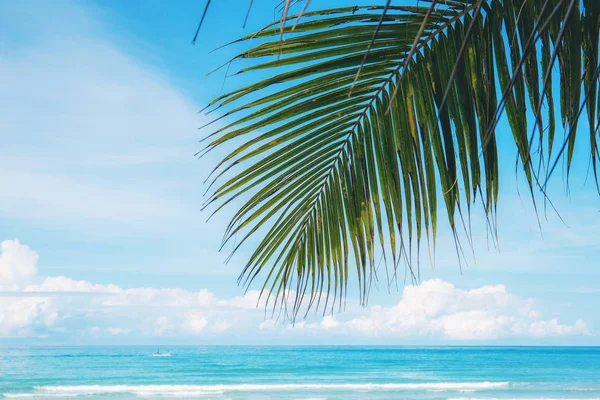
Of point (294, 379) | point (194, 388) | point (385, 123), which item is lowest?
point (294, 379)

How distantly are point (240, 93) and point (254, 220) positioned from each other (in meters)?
0.32

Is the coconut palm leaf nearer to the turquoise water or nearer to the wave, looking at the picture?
the turquoise water

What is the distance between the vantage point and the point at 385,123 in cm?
117

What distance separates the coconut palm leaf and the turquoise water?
64.9 ft

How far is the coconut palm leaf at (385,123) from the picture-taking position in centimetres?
102

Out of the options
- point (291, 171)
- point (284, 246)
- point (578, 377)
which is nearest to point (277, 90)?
point (291, 171)

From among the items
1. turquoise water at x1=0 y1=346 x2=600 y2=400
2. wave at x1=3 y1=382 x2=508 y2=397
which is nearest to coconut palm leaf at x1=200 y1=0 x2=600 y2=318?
turquoise water at x1=0 y1=346 x2=600 y2=400

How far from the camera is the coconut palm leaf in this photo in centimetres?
102

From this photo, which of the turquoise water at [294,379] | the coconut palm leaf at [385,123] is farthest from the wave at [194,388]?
the coconut palm leaf at [385,123]

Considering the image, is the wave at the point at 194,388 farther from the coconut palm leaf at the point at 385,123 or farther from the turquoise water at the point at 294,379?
the coconut palm leaf at the point at 385,123

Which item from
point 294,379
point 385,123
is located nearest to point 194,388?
point 294,379

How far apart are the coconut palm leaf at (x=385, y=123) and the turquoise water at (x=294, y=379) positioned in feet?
64.9

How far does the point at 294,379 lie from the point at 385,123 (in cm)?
2739

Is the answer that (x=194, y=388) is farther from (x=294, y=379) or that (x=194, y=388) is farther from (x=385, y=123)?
(x=385, y=123)
